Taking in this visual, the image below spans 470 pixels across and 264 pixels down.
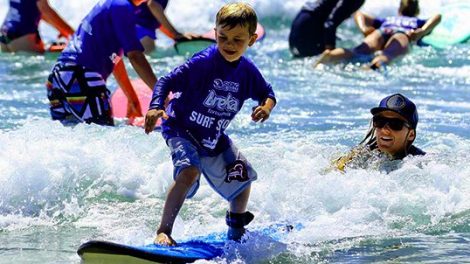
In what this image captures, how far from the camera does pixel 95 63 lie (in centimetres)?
687

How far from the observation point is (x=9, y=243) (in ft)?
17.4

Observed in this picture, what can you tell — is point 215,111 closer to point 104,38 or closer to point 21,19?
point 104,38

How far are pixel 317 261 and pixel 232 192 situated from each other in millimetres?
512

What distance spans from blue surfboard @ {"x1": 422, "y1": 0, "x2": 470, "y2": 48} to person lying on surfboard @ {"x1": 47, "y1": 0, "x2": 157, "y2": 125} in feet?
21.2

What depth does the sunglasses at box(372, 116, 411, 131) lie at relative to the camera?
6031mm

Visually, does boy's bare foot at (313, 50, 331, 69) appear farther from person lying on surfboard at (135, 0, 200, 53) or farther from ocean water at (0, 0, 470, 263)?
ocean water at (0, 0, 470, 263)

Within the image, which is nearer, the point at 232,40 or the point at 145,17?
the point at 232,40

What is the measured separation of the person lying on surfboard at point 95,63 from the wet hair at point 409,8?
573cm

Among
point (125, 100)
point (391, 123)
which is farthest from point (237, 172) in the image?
point (125, 100)

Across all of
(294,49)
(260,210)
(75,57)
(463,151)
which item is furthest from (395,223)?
(294,49)

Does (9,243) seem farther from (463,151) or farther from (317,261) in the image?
(463,151)

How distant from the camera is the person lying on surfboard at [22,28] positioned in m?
12.0

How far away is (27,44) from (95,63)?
563 centimetres

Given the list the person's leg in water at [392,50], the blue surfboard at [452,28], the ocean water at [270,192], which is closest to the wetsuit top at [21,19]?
the ocean water at [270,192]
